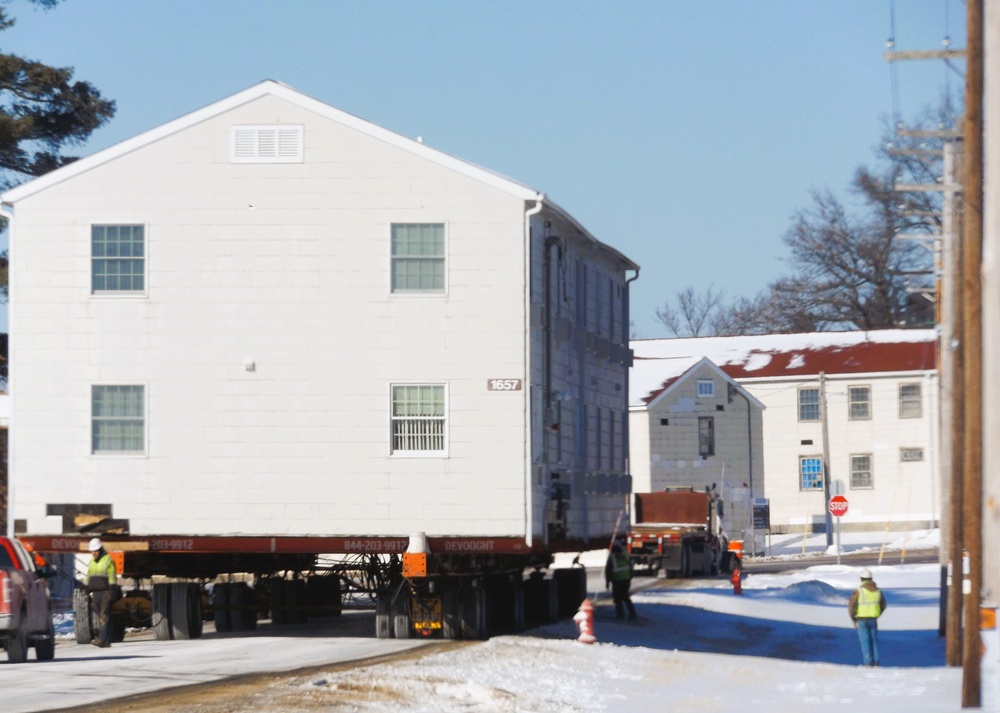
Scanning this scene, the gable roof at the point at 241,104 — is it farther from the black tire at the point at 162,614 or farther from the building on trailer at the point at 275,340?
the black tire at the point at 162,614

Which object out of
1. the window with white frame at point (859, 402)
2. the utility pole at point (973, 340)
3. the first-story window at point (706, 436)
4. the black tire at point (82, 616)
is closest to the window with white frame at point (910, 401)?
the window with white frame at point (859, 402)

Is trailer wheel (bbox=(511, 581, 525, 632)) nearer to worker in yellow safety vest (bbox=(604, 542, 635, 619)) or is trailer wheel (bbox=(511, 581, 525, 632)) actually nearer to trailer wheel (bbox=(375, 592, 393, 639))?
worker in yellow safety vest (bbox=(604, 542, 635, 619))

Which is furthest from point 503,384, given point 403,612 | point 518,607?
point 518,607

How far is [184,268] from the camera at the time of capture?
2669cm

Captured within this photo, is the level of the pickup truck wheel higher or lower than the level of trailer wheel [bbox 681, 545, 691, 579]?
higher

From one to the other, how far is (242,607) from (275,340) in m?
4.97

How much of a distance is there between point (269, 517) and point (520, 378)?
435cm

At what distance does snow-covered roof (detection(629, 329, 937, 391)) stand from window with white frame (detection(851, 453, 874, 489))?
3.78 meters

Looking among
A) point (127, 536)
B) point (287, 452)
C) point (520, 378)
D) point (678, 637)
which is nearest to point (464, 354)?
point (520, 378)

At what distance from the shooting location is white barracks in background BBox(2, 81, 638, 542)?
1027 inches

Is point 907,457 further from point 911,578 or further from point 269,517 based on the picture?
point 269,517

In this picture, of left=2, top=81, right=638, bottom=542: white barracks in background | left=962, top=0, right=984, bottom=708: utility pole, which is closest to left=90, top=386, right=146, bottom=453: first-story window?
left=2, top=81, right=638, bottom=542: white barracks in background

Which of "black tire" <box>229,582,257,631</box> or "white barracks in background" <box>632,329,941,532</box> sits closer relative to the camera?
"black tire" <box>229,582,257,631</box>

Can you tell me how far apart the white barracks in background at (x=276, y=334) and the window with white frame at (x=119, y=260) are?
31mm
